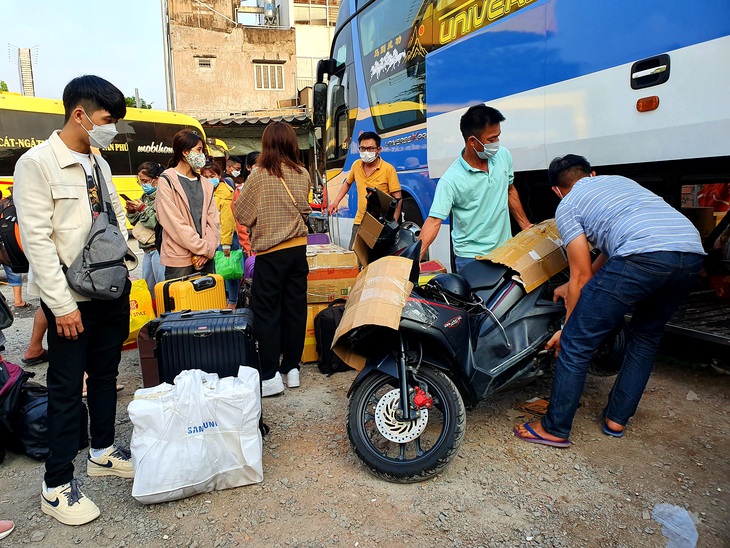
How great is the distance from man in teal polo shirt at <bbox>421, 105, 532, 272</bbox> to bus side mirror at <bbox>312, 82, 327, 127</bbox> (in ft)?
15.3

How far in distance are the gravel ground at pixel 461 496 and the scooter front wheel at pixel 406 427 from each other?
0.11 m

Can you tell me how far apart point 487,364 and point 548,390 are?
3.28ft

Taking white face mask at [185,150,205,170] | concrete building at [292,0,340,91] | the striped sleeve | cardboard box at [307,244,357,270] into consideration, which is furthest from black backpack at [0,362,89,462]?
concrete building at [292,0,340,91]

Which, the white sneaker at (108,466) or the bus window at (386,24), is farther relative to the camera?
the bus window at (386,24)

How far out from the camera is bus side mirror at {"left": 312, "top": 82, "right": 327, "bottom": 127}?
24.4ft

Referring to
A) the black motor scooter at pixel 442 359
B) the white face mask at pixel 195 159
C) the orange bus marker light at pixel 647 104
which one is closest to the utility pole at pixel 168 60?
the white face mask at pixel 195 159

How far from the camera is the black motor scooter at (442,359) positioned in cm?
239

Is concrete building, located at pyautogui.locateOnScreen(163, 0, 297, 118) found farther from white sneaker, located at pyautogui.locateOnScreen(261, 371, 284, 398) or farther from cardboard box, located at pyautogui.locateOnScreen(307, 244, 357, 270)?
white sneaker, located at pyautogui.locateOnScreen(261, 371, 284, 398)

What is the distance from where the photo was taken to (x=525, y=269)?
285cm

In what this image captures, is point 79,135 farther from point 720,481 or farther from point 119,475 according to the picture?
→ point 720,481

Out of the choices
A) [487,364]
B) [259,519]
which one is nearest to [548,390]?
[487,364]

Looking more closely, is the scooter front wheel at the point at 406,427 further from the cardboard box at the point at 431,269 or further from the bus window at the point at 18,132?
the bus window at the point at 18,132

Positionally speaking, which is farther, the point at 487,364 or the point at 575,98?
the point at 575,98

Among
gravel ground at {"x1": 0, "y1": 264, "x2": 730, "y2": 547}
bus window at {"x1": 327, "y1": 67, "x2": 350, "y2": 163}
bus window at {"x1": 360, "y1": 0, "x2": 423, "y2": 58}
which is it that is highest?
bus window at {"x1": 360, "y1": 0, "x2": 423, "y2": 58}
